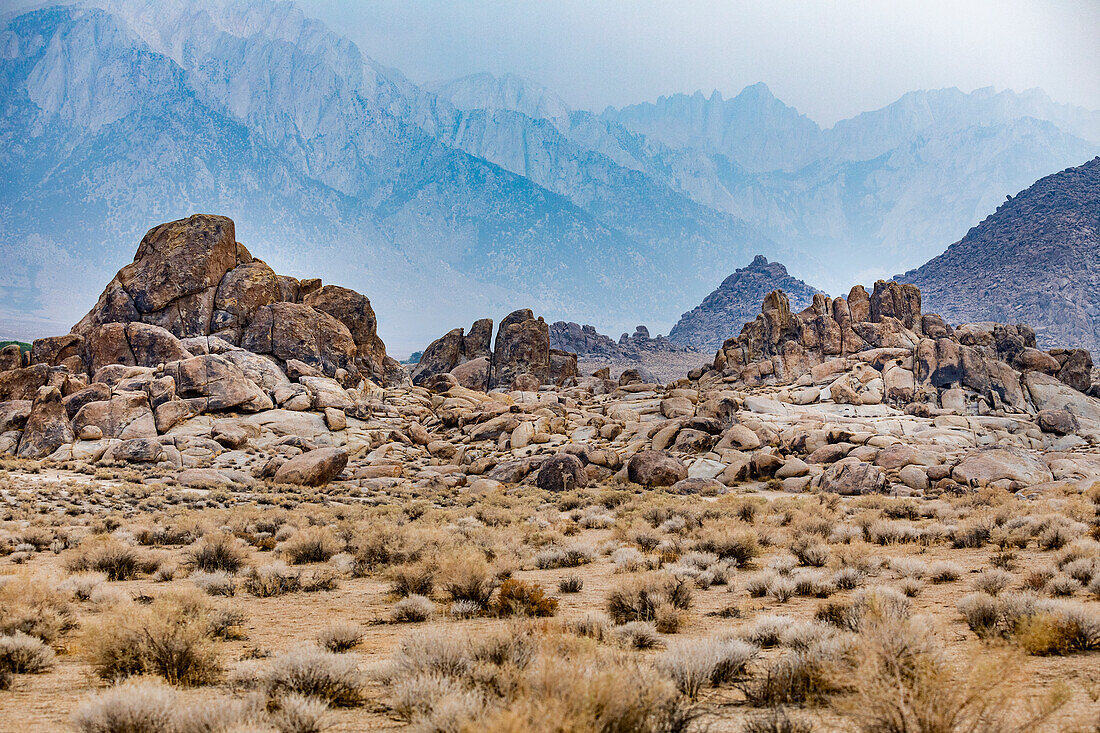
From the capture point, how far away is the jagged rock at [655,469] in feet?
112

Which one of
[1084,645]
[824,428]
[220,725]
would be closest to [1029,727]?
[1084,645]

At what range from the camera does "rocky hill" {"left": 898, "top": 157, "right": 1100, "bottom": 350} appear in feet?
540

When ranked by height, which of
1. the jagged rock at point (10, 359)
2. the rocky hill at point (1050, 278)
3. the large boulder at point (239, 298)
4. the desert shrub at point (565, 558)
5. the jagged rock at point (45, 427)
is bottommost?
the desert shrub at point (565, 558)

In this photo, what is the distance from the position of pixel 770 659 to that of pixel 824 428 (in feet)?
129

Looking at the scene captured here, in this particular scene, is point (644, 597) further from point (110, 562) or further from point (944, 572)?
point (110, 562)

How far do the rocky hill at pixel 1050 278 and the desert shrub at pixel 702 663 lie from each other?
642 feet

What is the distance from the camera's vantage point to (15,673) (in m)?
7.09

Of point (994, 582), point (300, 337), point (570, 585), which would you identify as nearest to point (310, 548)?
point (570, 585)

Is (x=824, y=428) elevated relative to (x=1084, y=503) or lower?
elevated

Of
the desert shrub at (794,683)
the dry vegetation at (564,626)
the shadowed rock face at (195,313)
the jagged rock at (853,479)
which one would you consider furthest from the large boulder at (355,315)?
the desert shrub at (794,683)

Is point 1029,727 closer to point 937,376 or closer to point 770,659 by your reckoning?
point 770,659

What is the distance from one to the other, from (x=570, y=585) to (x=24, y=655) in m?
8.03

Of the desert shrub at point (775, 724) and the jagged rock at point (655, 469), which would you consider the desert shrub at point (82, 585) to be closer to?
the desert shrub at point (775, 724)

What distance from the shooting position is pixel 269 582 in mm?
12000
